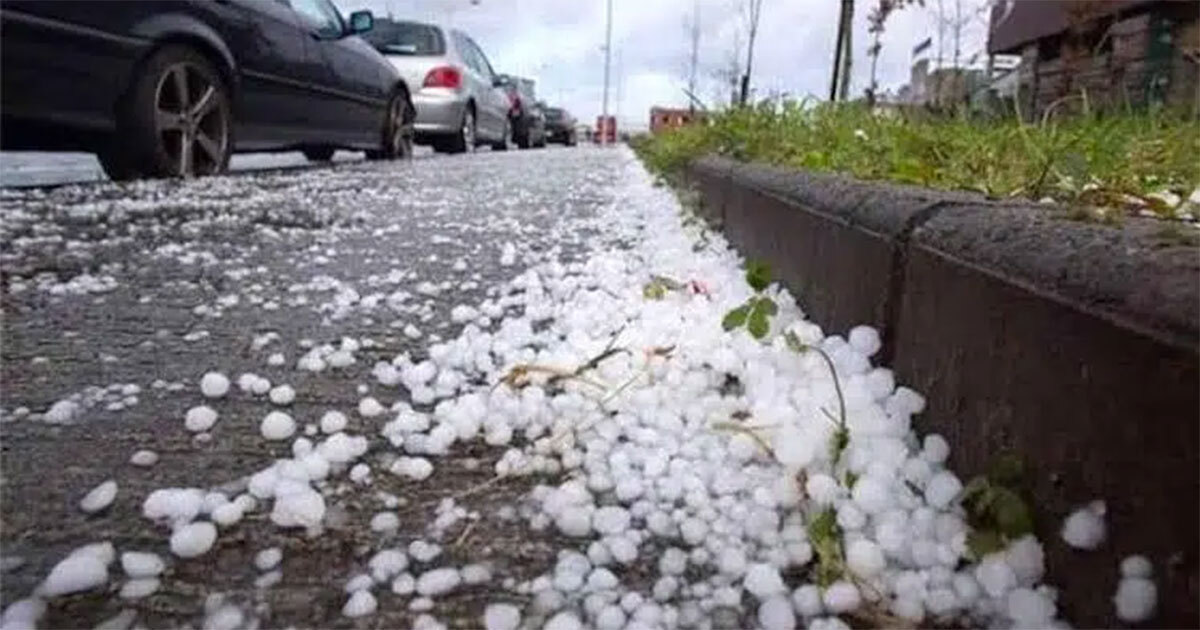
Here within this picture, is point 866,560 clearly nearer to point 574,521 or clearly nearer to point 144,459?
point 574,521

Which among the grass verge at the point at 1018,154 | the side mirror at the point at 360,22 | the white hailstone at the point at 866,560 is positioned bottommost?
the white hailstone at the point at 866,560

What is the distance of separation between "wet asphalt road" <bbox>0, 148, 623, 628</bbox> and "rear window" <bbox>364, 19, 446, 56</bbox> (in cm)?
520

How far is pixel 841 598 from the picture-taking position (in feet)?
2.43

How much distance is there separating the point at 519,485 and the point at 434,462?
0.38 ft

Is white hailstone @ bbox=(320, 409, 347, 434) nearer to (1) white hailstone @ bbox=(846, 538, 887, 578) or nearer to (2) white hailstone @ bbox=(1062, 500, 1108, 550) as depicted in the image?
(1) white hailstone @ bbox=(846, 538, 887, 578)

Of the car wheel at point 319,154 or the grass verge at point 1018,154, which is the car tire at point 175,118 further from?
the car wheel at point 319,154

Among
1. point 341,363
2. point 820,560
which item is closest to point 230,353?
point 341,363

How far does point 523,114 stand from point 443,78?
19.5 feet

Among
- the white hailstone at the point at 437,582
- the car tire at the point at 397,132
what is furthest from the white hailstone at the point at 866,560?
the car tire at the point at 397,132

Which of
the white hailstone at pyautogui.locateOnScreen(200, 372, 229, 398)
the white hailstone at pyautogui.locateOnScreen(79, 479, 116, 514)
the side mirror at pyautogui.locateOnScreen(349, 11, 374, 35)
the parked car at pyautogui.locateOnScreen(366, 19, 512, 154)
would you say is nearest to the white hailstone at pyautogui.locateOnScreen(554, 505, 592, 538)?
the white hailstone at pyautogui.locateOnScreen(79, 479, 116, 514)

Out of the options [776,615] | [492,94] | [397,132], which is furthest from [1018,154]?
[492,94]

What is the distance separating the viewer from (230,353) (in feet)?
4.62

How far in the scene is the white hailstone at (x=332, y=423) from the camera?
1.11 metres

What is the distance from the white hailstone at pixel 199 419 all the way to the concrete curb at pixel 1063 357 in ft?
2.58
